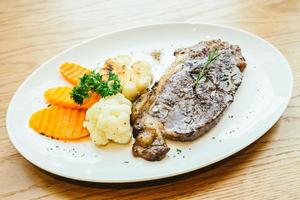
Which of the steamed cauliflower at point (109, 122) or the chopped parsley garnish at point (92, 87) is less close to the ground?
the chopped parsley garnish at point (92, 87)

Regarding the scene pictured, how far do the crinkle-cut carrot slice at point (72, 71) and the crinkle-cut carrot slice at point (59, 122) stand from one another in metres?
0.20

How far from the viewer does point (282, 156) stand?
1.71 metres

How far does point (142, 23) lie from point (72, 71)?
0.67 m

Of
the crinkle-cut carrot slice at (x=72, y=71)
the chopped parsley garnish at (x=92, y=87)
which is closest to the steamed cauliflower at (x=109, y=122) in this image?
the chopped parsley garnish at (x=92, y=87)

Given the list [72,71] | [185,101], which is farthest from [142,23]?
[185,101]

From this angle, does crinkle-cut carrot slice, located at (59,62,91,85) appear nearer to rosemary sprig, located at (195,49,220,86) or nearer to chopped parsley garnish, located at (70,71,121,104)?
chopped parsley garnish, located at (70,71,121,104)

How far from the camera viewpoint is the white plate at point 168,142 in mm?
1631

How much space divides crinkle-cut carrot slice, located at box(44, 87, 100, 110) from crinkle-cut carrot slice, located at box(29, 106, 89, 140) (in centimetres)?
2

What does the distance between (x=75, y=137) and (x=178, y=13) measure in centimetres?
118

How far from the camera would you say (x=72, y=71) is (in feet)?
6.92

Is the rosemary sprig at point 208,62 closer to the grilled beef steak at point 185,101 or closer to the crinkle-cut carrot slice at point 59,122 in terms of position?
the grilled beef steak at point 185,101

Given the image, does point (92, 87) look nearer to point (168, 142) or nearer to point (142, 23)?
point (168, 142)

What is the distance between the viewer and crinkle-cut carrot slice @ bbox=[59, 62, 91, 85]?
2074 millimetres

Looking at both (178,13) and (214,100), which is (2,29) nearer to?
(178,13)
